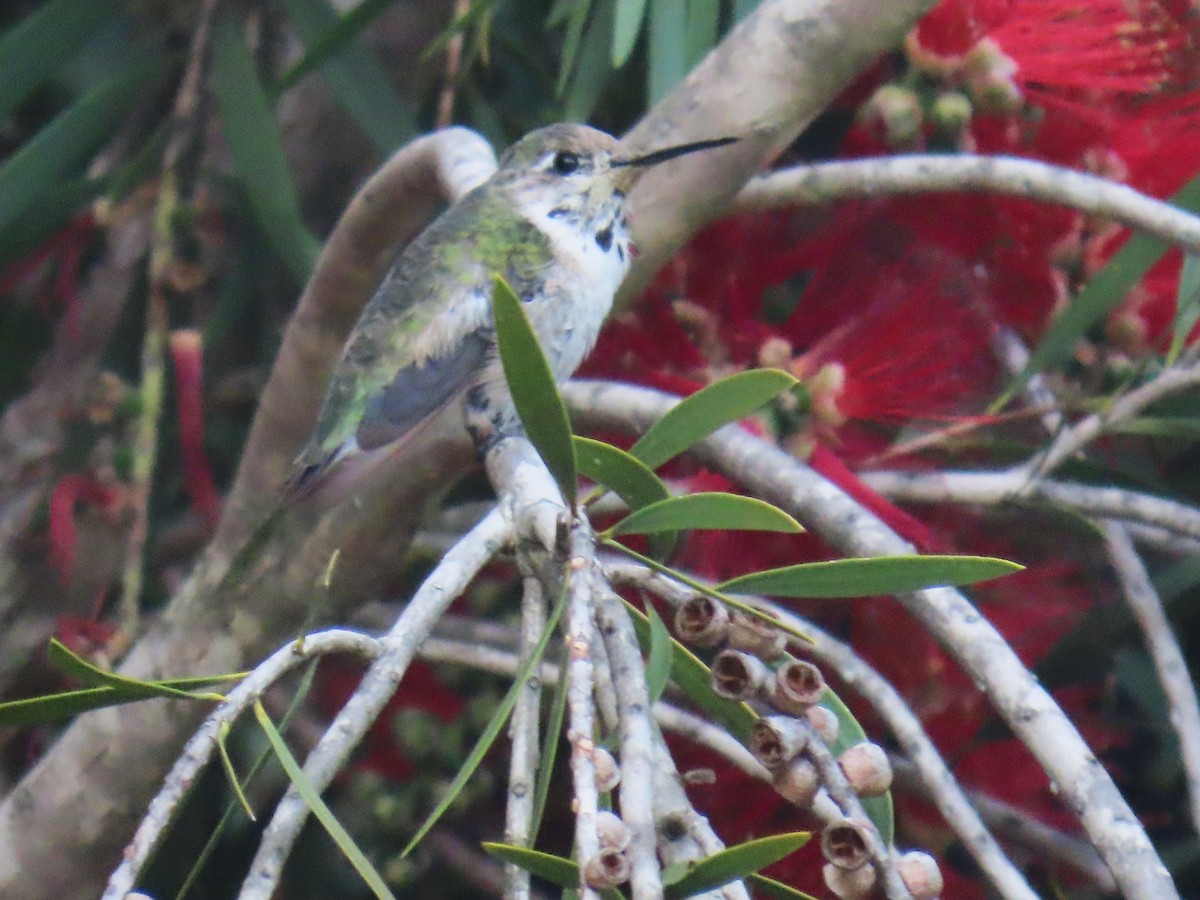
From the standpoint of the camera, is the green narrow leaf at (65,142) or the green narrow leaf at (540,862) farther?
the green narrow leaf at (65,142)

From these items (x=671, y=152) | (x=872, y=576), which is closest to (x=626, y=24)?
(x=671, y=152)

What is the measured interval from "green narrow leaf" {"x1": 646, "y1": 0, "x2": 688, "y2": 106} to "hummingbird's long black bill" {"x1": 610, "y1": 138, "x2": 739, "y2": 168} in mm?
131

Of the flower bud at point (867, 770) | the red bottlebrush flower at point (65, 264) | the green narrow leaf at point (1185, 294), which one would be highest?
the red bottlebrush flower at point (65, 264)

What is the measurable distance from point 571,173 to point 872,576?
2.42ft

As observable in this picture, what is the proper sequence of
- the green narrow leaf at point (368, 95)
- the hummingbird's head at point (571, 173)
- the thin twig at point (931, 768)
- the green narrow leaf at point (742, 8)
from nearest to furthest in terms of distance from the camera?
the thin twig at point (931, 768) → the hummingbird's head at point (571, 173) → the green narrow leaf at point (742, 8) → the green narrow leaf at point (368, 95)

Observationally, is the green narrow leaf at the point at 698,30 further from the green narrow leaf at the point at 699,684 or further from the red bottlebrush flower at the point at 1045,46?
the green narrow leaf at the point at 699,684

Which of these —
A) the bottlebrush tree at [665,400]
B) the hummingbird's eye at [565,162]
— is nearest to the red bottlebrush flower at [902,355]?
the bottlebrush tree at [665,400]

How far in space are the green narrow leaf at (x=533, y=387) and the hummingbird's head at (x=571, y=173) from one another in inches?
24.9

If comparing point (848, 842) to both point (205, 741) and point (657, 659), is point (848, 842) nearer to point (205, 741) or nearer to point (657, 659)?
point (657, 659)

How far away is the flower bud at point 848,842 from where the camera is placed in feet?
1.57

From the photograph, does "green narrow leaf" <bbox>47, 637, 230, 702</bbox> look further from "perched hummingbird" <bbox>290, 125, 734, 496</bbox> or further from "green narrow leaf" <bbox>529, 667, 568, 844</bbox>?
"perched hummingbird" <bbox>290, 125, 734, 496</bbox>

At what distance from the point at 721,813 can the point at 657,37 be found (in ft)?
2.09

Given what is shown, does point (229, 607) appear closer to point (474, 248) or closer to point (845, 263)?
point (474, 248)

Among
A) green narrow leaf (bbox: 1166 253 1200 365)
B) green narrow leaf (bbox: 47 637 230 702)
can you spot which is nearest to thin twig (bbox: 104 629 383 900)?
green narrow leaf (bbox: 47 637 230 702)
